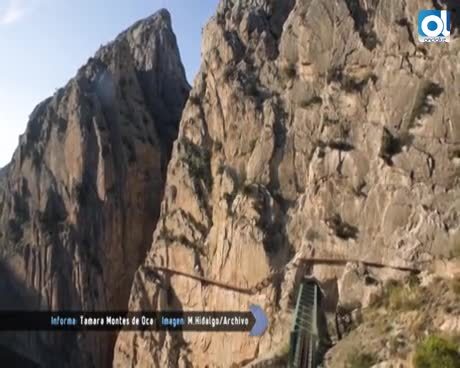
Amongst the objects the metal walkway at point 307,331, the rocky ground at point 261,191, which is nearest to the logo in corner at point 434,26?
the rocky ground at point 261,191

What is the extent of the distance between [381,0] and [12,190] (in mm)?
36208

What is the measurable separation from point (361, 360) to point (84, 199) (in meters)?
33.2

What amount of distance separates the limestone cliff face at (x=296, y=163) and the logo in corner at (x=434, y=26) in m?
0.41

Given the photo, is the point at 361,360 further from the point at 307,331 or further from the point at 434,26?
the point at 434,26

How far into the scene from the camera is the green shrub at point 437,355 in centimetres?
1936

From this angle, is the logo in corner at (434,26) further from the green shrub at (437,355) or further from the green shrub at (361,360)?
the green shrub at (361,360)

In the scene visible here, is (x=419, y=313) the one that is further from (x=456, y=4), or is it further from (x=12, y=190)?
(x=12, y=190)

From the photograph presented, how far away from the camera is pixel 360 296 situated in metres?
27.1

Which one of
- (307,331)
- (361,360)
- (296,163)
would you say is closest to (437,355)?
(361,360)

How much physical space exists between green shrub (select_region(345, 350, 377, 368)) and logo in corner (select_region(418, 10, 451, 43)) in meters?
14.7

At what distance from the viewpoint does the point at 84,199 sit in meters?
51.0

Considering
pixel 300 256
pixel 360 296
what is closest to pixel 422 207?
pixel 360 296

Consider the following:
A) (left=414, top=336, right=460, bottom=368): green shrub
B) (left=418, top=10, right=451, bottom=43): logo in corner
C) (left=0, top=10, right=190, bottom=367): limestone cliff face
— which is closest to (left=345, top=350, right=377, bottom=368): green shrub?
(left=414, top=336, right=460, bottom=368): green shrub

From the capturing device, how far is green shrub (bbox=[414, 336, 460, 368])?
1936 cm
